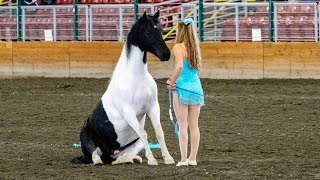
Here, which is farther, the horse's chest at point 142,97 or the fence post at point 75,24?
the fence post at point 75,24

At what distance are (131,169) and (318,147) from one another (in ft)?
10.6

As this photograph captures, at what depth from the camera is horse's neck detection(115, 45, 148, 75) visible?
13609 mm

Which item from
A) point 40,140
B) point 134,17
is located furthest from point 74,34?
point 40,140

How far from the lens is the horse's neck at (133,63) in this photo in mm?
13609

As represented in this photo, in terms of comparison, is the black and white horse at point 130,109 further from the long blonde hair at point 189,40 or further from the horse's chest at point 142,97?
the long blonde hair at point 189,40

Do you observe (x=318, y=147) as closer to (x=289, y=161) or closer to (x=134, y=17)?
(x=289, y=161)

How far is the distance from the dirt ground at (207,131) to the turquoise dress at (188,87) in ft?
2.71

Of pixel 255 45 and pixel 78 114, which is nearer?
pixel 78 114

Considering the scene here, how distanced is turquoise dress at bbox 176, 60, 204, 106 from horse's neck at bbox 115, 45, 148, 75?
1.79 feet

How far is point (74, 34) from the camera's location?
1188 inches

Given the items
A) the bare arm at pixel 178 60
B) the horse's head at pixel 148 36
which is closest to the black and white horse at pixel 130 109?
the horse's head at pixel 148 36

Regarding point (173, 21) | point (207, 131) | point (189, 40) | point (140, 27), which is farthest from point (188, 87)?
point (173, 21)

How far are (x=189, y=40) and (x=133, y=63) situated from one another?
0.90m

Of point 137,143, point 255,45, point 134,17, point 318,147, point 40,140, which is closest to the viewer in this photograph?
point 137,143
